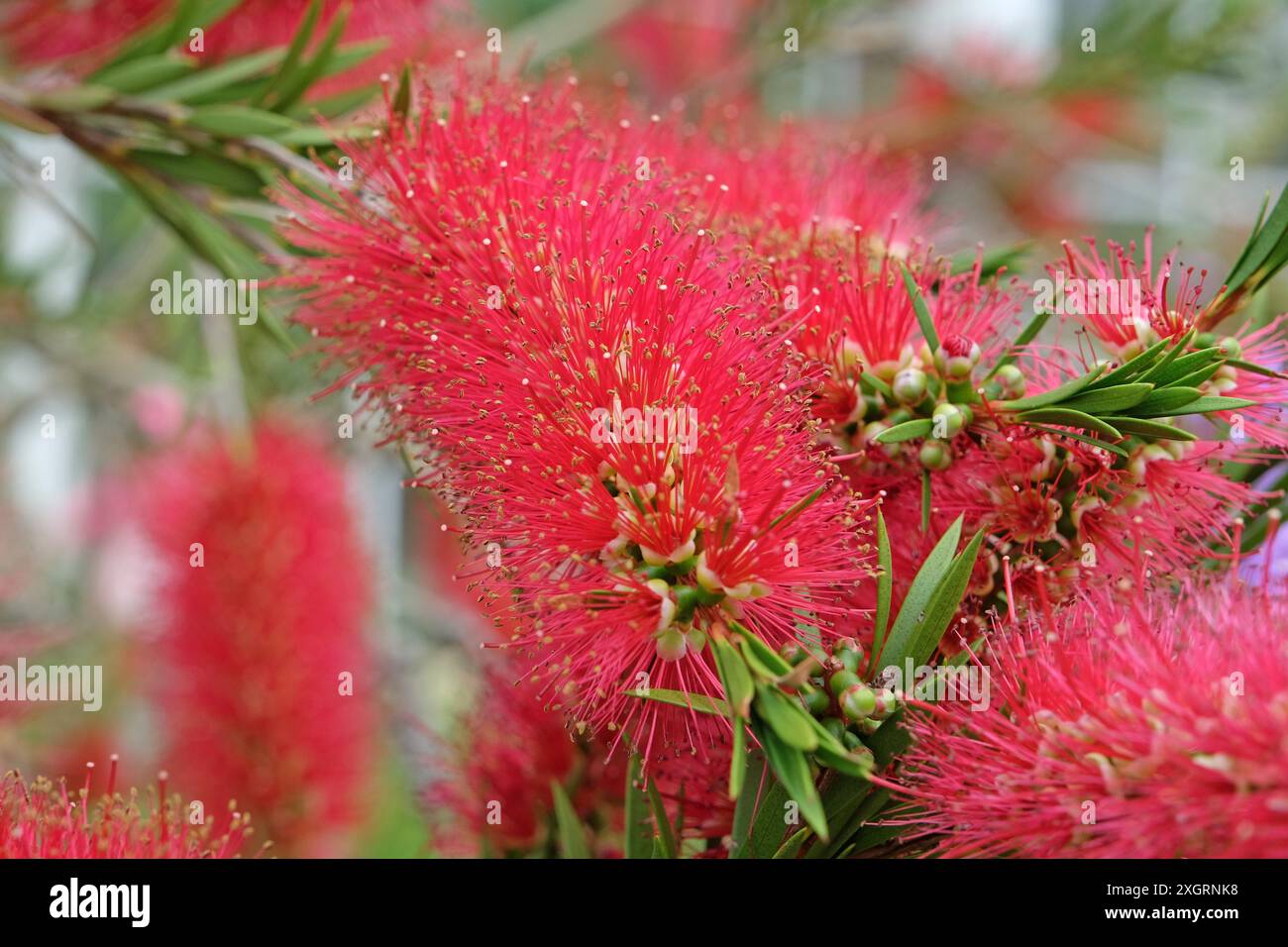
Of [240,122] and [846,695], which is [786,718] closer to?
[846,695]

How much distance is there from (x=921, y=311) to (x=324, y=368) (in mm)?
339

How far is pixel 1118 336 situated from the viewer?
532 mm

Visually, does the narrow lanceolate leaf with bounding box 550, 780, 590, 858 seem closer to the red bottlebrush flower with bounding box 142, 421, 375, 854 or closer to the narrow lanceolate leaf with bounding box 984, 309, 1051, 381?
the narrow lanceolate leaf with bounding box 984, 309, 1051, 381

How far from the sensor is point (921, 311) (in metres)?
0.50

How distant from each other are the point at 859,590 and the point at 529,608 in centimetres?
16

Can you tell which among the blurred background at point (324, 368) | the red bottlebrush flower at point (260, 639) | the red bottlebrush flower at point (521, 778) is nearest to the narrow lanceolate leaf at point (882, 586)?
the red bottlebrush flower at point (521, 778)

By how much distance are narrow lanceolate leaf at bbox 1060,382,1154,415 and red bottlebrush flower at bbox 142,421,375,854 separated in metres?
0.83

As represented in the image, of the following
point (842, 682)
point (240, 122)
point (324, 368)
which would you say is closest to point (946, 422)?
point (842, 682)

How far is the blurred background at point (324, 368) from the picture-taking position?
3.81 feet

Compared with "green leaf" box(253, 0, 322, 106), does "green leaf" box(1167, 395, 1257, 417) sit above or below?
below

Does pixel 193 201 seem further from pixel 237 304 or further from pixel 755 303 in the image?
pixel 755 303

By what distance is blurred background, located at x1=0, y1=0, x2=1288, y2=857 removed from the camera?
3.81ft

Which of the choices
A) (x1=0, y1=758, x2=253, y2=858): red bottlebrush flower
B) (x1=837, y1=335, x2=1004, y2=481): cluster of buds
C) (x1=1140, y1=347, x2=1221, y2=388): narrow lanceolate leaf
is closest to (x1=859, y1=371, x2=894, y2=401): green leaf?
(x1=837, y1=335, x2=1004, y2=481): cluster of buds
